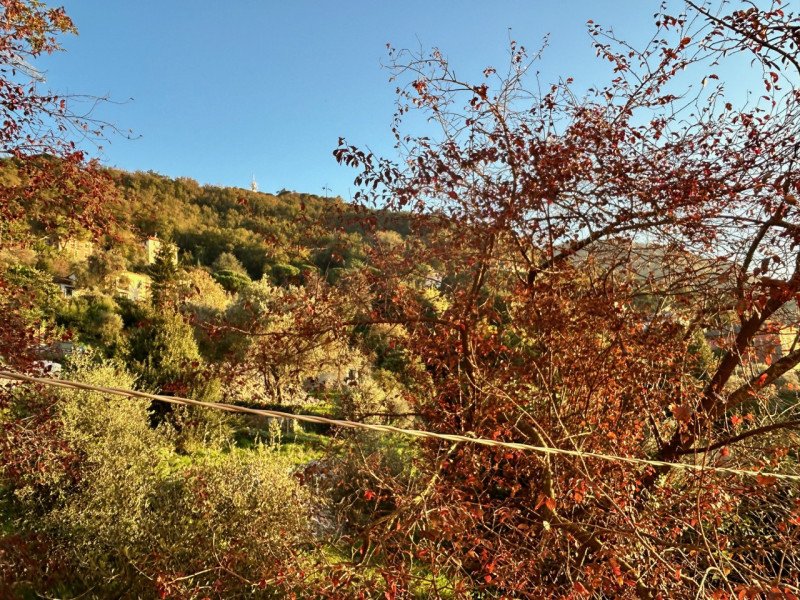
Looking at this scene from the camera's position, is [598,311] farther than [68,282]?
No

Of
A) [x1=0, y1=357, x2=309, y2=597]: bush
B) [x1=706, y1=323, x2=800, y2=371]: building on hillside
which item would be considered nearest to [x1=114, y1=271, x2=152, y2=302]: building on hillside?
[x1=0, y1=357, x2=309, y2=597]: bush

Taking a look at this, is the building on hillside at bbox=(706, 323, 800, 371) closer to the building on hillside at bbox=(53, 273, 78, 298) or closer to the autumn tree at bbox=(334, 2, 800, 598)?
the autumn tree at bbox=(334, 2, 800, 598)

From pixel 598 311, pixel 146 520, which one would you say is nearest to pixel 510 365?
pixel 598 311

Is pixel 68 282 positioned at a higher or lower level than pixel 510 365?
higher

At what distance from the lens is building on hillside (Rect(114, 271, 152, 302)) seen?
70.0 ft

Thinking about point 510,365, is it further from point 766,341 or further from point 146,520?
point 146,520

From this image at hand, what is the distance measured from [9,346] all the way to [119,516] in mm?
2038

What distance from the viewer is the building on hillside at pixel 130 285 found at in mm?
21328

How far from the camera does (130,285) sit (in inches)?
889

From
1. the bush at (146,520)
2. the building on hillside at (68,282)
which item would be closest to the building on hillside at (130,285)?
the building on hillside at (68,282)

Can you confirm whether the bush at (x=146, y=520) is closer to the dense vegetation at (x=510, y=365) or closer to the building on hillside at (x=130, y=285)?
the dense vegetation at (x=510, y=365)

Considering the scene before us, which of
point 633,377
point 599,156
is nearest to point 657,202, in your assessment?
point 599,156

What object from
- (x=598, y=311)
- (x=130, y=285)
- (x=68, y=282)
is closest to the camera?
(x=598, y=311)

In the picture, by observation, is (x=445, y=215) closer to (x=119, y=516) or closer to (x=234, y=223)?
(x=119, y=516)
